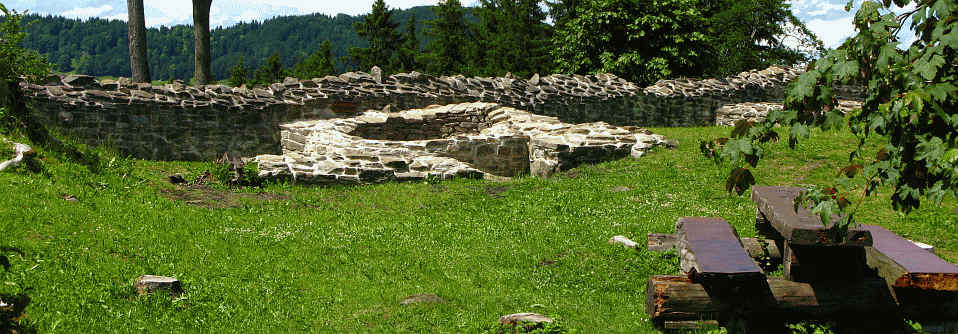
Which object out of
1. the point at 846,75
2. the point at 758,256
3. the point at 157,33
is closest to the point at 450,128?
the point at 758,256

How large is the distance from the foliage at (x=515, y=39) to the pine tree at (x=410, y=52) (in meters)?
5.54

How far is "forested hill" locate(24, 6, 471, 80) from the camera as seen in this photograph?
14625cm

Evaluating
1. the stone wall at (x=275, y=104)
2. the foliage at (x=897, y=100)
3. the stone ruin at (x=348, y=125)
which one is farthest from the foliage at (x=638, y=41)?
the foliage at (x=897, y=100)

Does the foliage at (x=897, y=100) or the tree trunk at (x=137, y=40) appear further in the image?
the tree trunk at (x=137, y=40)

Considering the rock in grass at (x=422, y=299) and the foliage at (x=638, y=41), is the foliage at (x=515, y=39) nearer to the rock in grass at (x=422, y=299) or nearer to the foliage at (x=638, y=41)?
the foliage at (x=638, y=41)

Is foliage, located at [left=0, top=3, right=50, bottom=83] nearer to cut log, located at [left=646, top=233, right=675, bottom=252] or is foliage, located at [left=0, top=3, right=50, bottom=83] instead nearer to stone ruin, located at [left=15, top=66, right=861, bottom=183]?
stone ruin, located at [left=15, top=66, right=861, bottom=183]

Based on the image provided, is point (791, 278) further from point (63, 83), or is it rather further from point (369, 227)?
point (63, 83)

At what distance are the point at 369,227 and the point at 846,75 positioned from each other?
6.86 m

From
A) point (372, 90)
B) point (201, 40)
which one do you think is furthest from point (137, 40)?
point (372, 90)

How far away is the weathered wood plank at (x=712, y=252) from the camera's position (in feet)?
17.1

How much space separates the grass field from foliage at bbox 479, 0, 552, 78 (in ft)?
101

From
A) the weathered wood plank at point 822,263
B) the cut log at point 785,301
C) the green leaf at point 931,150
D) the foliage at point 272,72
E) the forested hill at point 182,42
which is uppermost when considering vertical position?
the forested hill at point 182,42

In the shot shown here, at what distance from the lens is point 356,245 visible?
850 cm

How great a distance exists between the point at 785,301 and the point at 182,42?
172 meters
